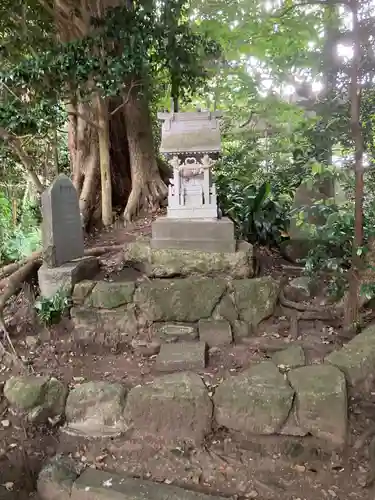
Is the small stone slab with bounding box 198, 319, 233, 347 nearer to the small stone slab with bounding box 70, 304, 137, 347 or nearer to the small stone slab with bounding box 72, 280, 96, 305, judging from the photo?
the small stone slab with bounding box 70, 304, 137, 347

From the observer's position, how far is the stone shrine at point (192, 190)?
4672 mm

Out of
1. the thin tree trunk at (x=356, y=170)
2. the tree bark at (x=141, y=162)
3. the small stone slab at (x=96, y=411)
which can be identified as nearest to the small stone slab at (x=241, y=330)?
the thin tree trunk at (x=356, y=170)

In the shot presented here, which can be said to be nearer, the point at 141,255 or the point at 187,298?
the point at 187,298

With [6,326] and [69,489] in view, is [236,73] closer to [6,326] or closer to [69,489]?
[6,326]

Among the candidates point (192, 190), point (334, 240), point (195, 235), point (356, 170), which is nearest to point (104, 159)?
point (192, 190)

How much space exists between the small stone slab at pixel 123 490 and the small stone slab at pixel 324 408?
92 centimetres

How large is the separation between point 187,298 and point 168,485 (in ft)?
6.29

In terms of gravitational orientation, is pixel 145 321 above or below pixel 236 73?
below

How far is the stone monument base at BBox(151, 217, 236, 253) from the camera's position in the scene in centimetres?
463

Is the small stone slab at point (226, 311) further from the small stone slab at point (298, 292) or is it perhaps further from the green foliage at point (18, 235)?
the green foliage at point (18, 235)

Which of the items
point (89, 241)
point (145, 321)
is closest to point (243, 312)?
point (145, 321)

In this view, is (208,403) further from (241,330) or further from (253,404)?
(241,330)

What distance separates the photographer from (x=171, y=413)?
3.18 meters

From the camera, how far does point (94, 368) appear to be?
3.86 metres
